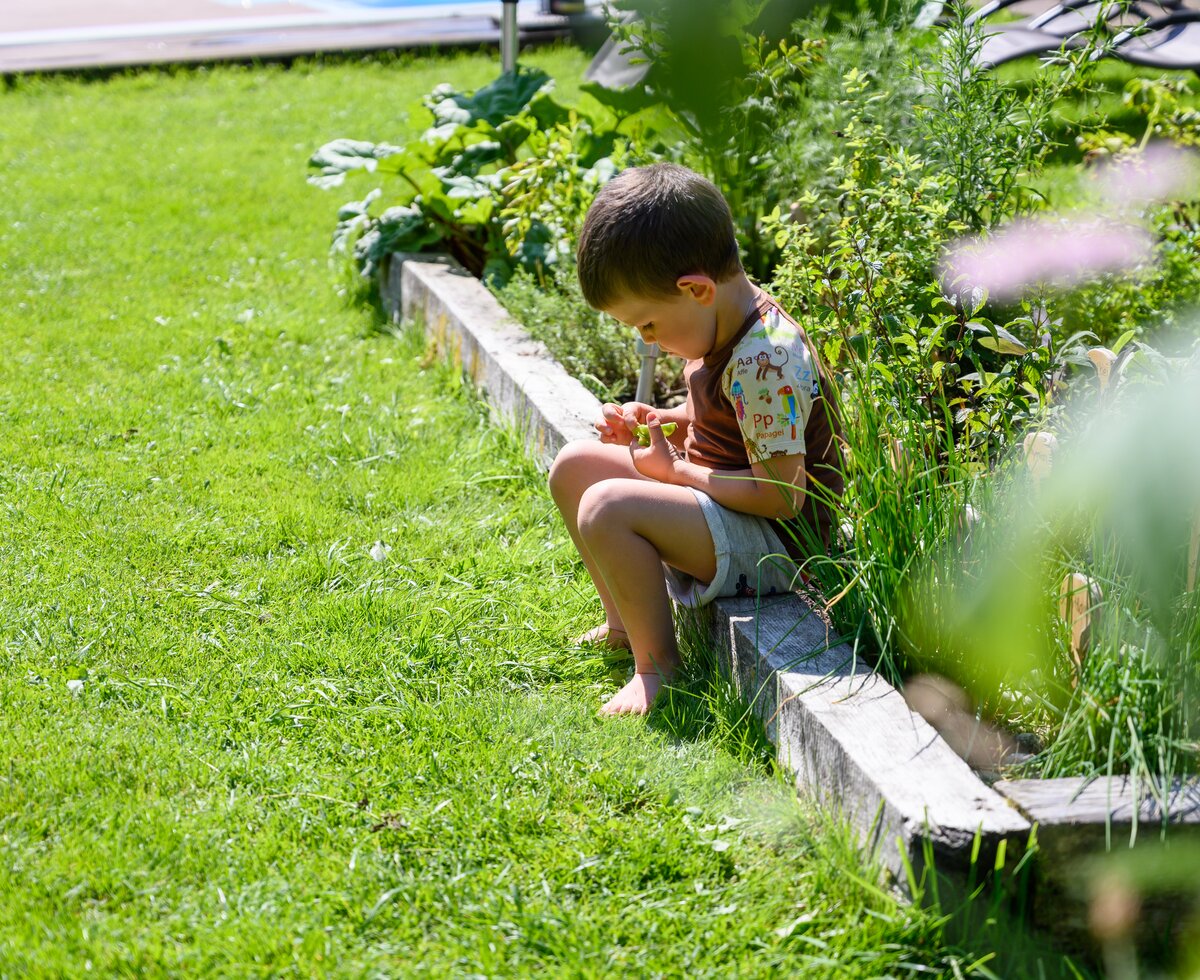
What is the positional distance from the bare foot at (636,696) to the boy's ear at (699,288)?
2.52ft

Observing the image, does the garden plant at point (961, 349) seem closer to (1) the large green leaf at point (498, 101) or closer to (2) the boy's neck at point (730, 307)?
(2) the boy's neck at point (730, 307)

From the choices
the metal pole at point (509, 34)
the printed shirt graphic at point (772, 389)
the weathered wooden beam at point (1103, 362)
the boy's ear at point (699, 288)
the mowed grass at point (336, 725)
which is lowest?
the mowed grass at point (336, 725)

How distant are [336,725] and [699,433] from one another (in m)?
0.96

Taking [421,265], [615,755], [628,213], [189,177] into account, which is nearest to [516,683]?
[615,755]

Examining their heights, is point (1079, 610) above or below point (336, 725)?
above

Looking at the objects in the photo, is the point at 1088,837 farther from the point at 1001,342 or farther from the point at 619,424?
the point at 619,424

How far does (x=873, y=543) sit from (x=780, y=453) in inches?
10.0

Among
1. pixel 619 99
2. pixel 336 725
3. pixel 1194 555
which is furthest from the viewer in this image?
pixel 619 99

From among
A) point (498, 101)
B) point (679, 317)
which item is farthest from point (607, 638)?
point (498, 101)

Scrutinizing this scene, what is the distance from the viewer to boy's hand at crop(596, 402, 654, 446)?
276 centimetres

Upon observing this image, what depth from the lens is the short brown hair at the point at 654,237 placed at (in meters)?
2.43

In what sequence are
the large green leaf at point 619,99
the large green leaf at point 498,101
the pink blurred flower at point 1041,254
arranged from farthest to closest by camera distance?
the large green leaf at point 498,101
the large green leaf at point 619,99
the pink blurred flower at point 1041,254

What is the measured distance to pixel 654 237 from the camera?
2.42 m

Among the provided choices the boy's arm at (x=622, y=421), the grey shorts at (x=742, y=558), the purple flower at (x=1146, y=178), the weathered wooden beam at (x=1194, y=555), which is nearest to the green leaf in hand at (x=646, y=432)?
the boy's arm at (x=622, y=421)
